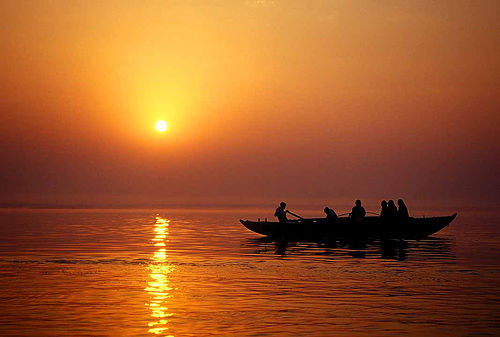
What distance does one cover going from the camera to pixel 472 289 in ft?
80.7

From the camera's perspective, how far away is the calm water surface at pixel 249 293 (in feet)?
59.1

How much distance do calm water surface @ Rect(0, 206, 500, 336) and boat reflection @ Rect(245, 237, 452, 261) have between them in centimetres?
17

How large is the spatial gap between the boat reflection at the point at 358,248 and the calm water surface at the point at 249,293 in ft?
0.56

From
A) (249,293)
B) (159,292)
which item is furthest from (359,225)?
(159,292)

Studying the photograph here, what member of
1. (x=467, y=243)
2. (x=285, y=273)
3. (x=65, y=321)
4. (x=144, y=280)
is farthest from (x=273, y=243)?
(x=65, y=321)

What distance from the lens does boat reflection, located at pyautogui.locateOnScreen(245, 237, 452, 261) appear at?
38.9 meters

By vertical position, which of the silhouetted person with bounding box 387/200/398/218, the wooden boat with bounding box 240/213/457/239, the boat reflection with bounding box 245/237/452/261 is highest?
the silhouetted person with bounding box 387/200/398/218

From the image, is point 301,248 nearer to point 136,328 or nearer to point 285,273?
point 285,273

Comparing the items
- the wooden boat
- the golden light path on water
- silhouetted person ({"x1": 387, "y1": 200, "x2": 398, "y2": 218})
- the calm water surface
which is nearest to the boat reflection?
the calm water surface

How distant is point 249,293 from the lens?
2370 centimetres

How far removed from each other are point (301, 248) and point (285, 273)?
14544 millimetres

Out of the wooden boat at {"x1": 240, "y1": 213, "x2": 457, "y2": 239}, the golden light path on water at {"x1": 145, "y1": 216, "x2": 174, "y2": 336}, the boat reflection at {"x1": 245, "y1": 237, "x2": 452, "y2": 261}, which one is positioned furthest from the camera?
the wooden boat at {"x1": 240, "y1": 213, "x2": 457, "y2": 239}

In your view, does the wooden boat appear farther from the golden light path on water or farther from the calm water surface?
the golden light path on water

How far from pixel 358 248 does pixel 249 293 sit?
21.5 meters
